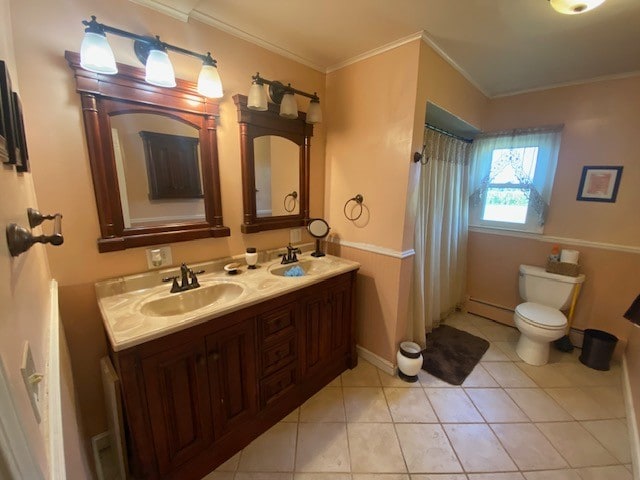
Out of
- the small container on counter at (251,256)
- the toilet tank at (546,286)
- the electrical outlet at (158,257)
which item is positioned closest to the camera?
the electrical outlet at (158,257)

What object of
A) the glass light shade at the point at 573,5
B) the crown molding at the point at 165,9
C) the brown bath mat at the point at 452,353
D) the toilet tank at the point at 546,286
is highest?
the crown molding at the point at 165,9

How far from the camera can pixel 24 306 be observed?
631 millimetres

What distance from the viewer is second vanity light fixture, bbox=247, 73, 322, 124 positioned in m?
1.59

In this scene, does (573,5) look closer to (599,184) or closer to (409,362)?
(599,184)

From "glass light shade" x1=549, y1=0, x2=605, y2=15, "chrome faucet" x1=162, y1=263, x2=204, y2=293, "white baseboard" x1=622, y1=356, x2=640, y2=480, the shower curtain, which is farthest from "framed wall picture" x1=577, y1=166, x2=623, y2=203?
"chrome faucet" x1=162, y1=263, x2=204, y2=293

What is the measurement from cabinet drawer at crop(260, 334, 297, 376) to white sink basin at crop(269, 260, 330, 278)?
421 mm

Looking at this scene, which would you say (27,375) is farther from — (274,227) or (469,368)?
(469,368)

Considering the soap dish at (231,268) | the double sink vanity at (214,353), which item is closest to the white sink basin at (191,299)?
the double sink vanity at (214,353)

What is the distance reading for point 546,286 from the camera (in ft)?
7.80

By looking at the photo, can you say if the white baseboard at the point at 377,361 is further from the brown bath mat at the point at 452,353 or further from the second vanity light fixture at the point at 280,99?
the second vanity light fixture at the point at 280,99

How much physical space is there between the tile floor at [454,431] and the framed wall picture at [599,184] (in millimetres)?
1427

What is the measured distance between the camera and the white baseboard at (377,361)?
2.07 m

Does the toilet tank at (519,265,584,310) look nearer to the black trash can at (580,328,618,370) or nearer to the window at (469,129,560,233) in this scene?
the black trash can at (580,328,618,370)

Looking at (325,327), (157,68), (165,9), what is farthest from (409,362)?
(165,9)
